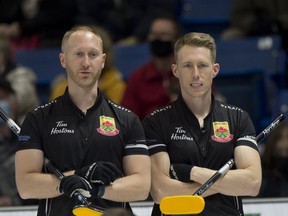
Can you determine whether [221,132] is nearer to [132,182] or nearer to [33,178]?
[132,182]

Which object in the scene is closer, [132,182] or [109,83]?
[132,182]

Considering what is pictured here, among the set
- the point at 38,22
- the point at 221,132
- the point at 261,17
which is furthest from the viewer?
the point at 38,22

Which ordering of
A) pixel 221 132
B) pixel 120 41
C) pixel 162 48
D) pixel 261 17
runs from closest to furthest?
pixel 221 132 < pixel 162 48 < pixel 261 17 < pixel 120 41

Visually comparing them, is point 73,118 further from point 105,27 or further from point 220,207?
point 105,27

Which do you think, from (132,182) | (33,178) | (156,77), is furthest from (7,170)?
(132,182)

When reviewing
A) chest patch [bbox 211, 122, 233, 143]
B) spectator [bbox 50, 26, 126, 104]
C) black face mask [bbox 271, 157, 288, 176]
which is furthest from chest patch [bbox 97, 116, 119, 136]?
spectator [bbox 50, 26, 126, 104]

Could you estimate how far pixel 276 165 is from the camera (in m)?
8.63

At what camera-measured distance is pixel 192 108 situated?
6.64m

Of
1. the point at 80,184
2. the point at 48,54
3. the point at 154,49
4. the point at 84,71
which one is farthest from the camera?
the point at 48,54

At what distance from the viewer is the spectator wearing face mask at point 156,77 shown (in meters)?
9.48

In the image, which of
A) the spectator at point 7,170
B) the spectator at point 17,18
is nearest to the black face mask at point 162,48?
the spectator at point 7,170

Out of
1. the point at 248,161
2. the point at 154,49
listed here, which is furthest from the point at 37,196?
the point at 154,49

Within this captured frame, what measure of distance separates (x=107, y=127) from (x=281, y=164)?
8.78ft

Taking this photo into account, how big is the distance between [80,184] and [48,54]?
540 cm
